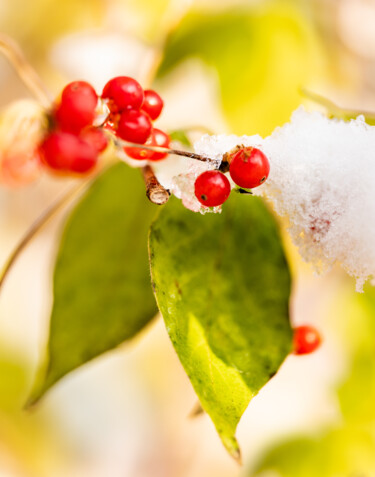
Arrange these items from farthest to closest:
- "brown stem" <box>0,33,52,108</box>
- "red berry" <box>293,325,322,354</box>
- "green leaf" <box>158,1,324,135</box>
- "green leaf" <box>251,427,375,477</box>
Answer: "green leaf" <box>251,427,375,477</box>
"green leaf" <box>158,1,324,135</box>
"red berry" <box>293,325,322,354</box>
"brown stem" <box>0,33,52,108</box>

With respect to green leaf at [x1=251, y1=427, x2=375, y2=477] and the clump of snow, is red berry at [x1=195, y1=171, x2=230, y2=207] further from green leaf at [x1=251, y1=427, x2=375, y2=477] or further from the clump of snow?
green leaf at [x1=251, y1=427, x2=375, y2=477]

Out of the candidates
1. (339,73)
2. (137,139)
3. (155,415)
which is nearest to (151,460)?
(155,415)

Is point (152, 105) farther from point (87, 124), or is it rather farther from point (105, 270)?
point (105, 270)

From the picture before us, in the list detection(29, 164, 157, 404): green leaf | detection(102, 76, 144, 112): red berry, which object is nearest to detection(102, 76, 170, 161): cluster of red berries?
detection(102, 76, 144, 112): red berry

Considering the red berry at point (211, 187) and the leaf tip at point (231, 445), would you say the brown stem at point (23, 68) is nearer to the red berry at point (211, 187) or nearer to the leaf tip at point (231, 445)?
the red berry at point (211, 187)

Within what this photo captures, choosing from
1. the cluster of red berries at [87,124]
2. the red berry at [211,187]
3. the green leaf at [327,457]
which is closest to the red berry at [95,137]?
the cluster of red berries at [87,124]

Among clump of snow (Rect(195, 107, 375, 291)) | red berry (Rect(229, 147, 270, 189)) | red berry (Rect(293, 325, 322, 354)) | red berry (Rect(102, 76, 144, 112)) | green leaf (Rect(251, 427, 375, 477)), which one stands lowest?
green leaf (Rect(251, 427, 375, 477))
